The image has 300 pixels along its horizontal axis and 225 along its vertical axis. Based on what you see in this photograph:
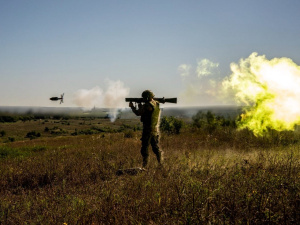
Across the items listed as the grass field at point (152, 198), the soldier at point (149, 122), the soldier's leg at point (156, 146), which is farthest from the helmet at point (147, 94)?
the grass field at point (152, 198)

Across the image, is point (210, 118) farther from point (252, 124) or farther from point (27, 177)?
point (27, 177)

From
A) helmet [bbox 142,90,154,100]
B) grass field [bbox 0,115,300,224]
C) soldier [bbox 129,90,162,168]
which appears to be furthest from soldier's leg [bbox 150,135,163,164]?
helmet [bbox 142,90,154,100]

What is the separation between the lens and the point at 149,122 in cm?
683

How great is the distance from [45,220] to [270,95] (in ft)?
25.7

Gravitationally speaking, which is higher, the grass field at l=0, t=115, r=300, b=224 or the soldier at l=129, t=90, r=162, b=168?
the soldier at l=129, t=90, r=162, b=168

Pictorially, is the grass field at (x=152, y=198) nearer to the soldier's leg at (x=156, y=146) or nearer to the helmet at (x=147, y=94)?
the soldier's leg at (x=156, y=146)

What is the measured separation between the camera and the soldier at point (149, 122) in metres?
6.83

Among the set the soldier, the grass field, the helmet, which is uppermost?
A: the helmet

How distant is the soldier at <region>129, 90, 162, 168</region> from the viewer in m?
6.83

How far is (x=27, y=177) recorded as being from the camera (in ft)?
21.7

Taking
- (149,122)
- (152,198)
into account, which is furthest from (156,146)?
(152,198)

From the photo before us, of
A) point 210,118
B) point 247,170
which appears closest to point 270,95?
point 247,170

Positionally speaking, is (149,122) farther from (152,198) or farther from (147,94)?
(152,198)

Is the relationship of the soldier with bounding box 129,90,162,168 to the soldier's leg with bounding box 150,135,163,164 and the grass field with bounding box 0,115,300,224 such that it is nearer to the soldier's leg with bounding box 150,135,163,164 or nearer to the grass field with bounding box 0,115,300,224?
the soldier's leg with bounding box 150,135,163,164
